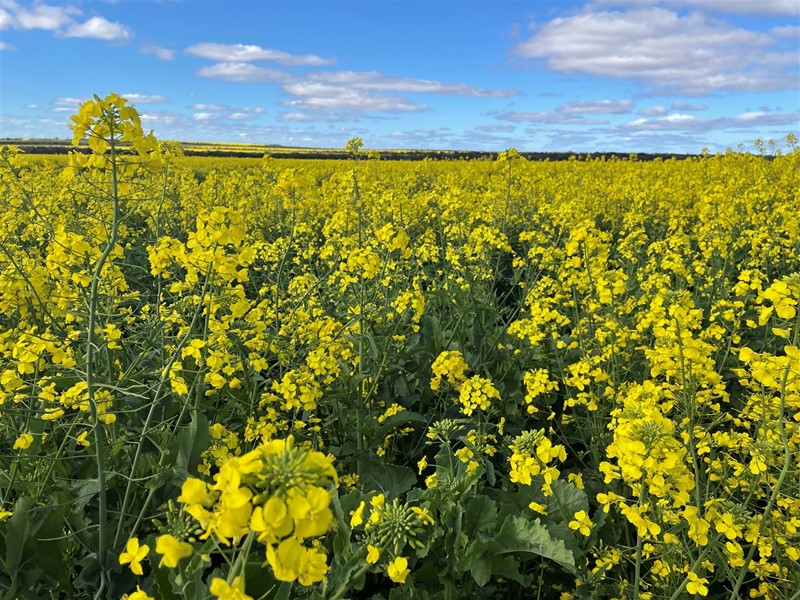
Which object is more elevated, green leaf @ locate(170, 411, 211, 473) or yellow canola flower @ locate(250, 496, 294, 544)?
yellow canola flower @ locate(250, 496, 294, 544)

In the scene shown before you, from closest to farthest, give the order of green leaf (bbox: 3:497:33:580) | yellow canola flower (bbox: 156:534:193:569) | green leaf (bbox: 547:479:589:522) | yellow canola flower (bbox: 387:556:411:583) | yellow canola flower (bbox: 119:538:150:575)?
1. yellow canola flower (bbox: 156:534:193:569)
2. yellow canola flower (bbox: 119:538:150:575)
3. yellow canola flower (bbox: 387:556:411:583)
4. green leaf (bbox: 3:497:33:580)
5. green leaf (bbox: 547:479:589:522)

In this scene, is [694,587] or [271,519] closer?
[271,519]

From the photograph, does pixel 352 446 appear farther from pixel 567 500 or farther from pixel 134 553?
pixel 134 553

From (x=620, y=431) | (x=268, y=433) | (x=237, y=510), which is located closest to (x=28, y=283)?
(x=268, y=433)

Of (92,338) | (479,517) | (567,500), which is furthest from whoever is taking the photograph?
(567,500)

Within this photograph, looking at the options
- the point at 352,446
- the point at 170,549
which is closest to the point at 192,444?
the point at 352,446

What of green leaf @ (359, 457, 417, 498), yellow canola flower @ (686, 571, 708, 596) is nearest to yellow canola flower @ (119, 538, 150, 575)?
yellow canola flower @ (686, 571, 708, 596)

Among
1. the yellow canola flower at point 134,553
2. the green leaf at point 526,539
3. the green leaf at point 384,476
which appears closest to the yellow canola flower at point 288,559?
the yellow canola flower at point 134,553

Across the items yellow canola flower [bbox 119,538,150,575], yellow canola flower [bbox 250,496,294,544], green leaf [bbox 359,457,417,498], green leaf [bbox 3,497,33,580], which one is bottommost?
green leaf [bbox 359,457,417,498]

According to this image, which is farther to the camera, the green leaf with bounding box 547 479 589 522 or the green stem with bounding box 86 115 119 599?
the green leaf with bounding box 547 479 589 522

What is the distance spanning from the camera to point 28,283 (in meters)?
Answer: 2.75

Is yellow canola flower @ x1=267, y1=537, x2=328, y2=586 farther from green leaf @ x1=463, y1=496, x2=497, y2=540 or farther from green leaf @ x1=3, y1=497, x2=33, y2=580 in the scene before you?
green leaf @ x1=3, y1=497, x2=33, y2=580

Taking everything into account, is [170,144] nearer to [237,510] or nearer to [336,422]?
[336,422]

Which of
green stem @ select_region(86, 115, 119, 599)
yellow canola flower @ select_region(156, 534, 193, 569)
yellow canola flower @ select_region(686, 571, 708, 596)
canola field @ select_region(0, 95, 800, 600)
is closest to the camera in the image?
yellow canola flower @ select_region(156, 534, 193, 569)
